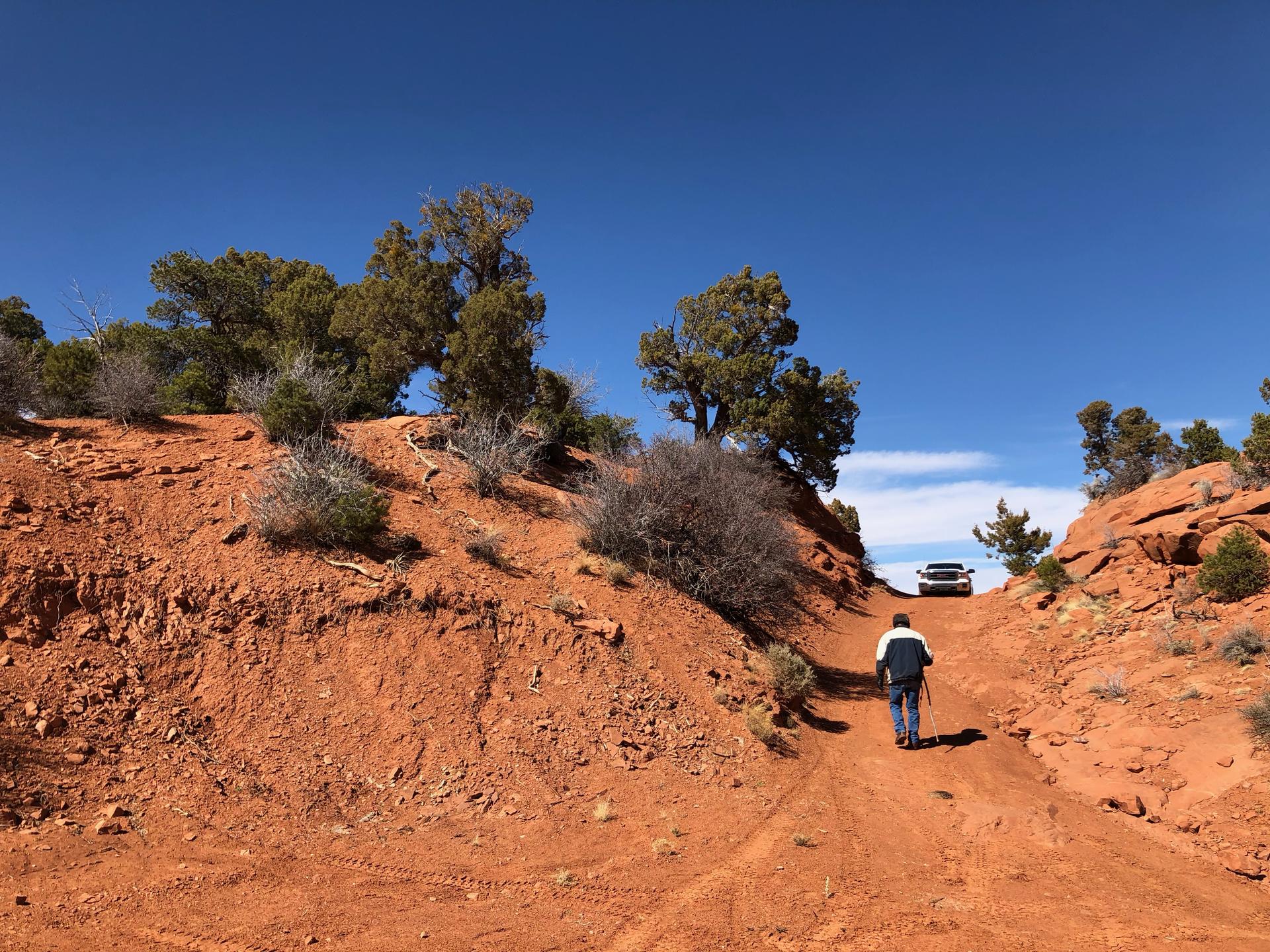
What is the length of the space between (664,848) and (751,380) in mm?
20667

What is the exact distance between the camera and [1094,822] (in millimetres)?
7184

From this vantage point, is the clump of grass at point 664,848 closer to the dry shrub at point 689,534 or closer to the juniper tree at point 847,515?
the dry shrub at point 689,534

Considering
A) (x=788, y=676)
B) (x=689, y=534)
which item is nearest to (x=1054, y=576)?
(x=788, y=676)

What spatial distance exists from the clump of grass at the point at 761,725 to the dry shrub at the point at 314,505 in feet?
20.3

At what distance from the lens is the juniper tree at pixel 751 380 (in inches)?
989

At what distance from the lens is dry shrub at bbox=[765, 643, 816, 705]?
10508mm

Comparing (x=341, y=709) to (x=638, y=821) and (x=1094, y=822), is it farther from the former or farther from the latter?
(x=1094, y=822)

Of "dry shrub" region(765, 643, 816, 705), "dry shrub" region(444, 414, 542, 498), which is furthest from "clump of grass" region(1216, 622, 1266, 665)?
"dry shrub" region(444, 414, 542, 498)

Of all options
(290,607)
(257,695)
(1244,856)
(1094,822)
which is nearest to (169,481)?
(290,607)

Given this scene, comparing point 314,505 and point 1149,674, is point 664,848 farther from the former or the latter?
point 1149,674

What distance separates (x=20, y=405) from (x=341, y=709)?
28.5ft

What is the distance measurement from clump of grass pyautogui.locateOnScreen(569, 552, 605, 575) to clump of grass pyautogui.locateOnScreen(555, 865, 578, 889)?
20.3ft

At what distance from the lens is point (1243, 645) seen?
9055mm

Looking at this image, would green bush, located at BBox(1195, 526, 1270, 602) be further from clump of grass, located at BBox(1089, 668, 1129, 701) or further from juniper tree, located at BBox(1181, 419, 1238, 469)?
juniper tree, located at BBox(1181, 419, 1238, 469)
